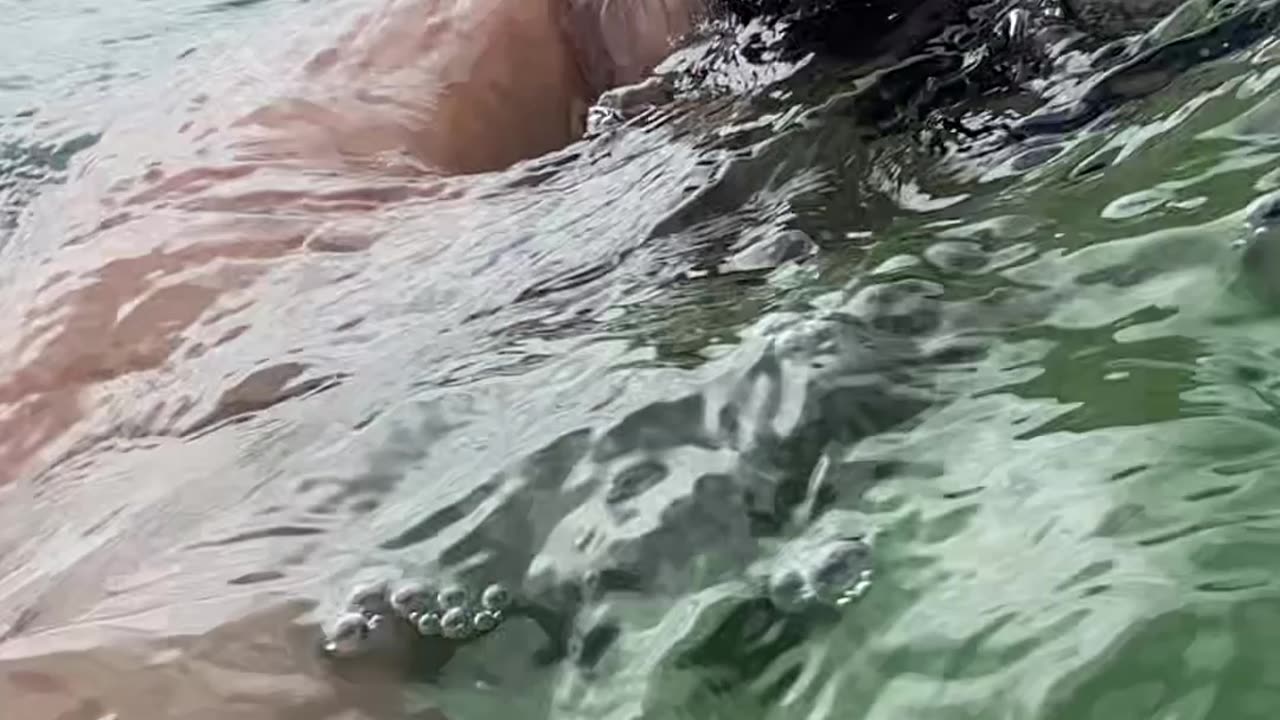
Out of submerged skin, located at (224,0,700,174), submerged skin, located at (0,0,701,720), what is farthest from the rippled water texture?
submerged skin, located at (224,0,700,174)

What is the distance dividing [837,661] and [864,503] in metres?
0.21

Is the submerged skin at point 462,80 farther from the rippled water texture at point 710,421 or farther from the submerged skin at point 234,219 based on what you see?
the rippled water texture at point 710,421

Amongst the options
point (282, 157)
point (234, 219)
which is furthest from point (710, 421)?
point (282, 157)

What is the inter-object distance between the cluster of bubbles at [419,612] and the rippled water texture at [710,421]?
0.06 ft

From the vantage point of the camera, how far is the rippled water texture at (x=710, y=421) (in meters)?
1.45

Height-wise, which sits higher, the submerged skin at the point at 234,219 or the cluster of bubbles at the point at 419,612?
the submerged skin at the point at 234,219

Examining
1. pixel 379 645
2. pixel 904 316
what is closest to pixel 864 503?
pixel 904 316

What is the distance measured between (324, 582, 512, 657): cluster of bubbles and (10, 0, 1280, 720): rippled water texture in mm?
17

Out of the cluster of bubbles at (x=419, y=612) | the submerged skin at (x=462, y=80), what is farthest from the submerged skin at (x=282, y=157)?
the cluster of bubbles at (x=419, y=612)

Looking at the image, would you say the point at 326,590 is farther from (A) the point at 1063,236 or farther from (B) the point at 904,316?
(A) the point at 1063,236

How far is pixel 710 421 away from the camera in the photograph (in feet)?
5.79

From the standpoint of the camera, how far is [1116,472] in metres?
1.52

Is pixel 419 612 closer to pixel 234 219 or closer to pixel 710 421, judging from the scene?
pixel 710 421

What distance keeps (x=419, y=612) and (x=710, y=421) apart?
0.37 meters
